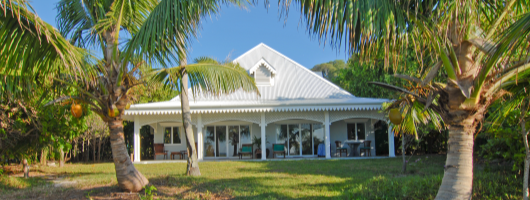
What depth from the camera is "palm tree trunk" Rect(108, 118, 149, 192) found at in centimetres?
665

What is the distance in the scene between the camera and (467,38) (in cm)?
402

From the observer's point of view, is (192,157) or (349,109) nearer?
(192,157)

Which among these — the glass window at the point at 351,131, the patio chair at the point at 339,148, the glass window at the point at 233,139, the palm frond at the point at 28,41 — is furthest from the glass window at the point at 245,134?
the palm frond at the point at 28,41

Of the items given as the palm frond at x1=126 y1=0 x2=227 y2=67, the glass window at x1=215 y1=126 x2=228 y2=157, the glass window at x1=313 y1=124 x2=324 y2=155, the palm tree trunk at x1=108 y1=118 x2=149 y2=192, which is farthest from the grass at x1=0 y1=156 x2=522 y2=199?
the glass window at x1=215 y1=126 x2=228 y2=157

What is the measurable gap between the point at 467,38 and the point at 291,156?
15220mm

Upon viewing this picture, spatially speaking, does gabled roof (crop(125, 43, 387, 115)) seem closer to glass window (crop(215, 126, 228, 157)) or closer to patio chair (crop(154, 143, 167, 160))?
glass window (crop(215, 126, 228, 157))

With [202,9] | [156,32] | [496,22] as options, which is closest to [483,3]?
[496,22]

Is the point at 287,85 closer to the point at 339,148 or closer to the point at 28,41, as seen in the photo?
the point at 339,148

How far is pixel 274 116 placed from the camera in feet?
57.5

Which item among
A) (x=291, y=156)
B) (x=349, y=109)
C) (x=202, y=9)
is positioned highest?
(x=202, y=9)

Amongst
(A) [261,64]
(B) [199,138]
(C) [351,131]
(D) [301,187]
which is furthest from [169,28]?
(C) [351,131]

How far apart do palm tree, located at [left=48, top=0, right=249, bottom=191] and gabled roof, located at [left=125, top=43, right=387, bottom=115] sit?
249 inches

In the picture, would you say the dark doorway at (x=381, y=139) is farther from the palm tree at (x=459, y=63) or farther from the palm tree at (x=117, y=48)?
the palm tree at (x=459, y=63)

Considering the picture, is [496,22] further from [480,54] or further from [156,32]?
[156,32]
